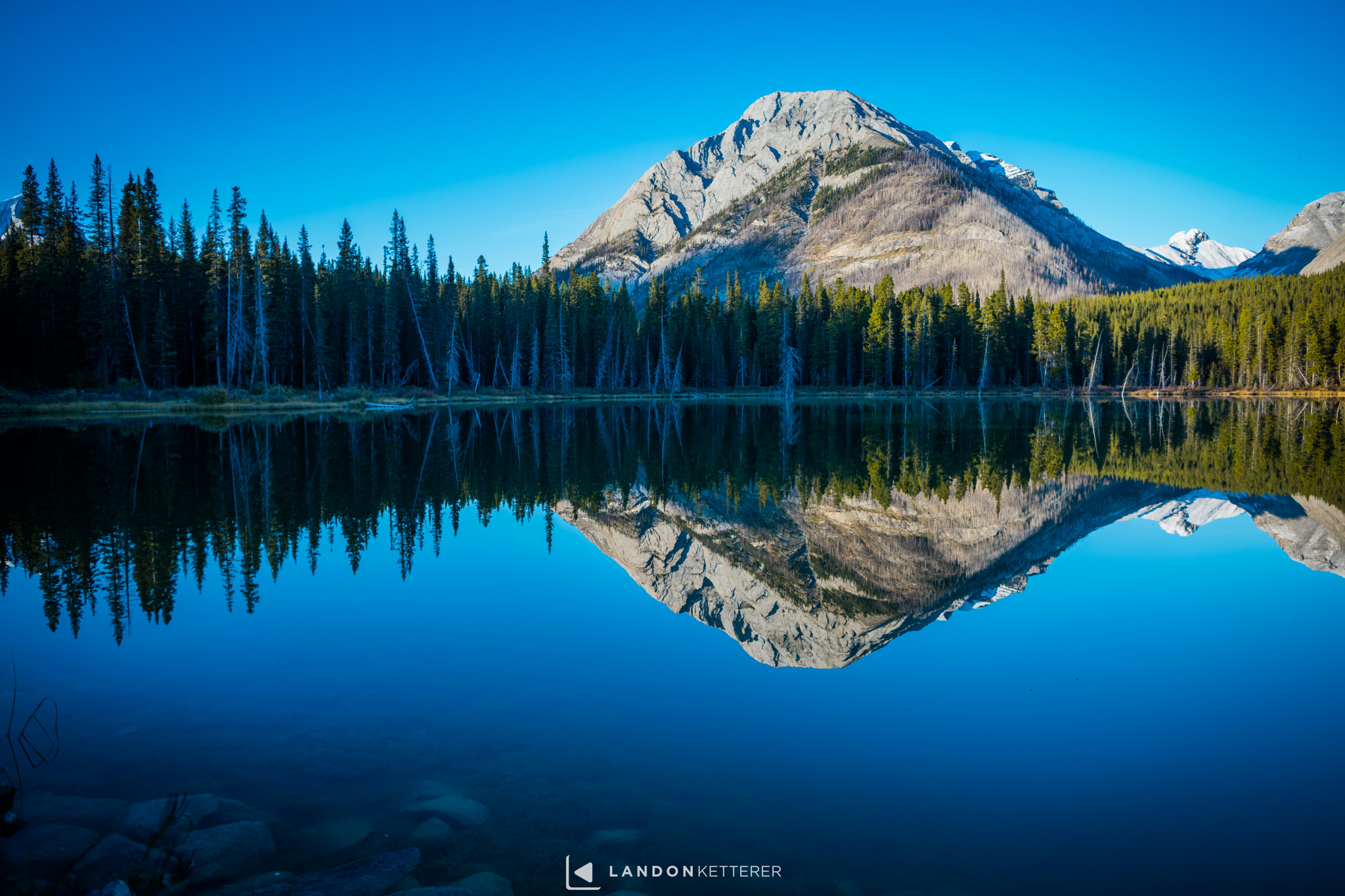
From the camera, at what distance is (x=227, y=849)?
486 cm

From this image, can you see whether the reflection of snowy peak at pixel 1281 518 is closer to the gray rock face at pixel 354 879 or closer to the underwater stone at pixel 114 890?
the gray rock face at pixel 354 879

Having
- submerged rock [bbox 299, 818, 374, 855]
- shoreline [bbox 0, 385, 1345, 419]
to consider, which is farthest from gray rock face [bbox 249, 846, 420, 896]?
shoreline [bbox 0, 385, 1345, 419]

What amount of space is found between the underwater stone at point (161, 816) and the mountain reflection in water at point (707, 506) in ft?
16.2

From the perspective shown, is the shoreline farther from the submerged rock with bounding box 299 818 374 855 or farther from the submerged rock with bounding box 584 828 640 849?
the submerged rock with bounding box 584 828 640 849

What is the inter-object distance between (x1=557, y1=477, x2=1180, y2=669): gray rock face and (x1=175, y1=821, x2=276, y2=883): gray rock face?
5.48 meters

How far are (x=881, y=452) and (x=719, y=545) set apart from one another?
15833 mm

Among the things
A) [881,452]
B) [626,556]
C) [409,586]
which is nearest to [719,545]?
[626,556]

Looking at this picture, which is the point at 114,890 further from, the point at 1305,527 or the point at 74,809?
the point at 1305,527

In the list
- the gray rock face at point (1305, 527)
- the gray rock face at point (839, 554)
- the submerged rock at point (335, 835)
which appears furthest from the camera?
the gray rock face at point (1305, 527)

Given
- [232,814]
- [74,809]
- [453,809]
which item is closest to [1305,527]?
[453,809]

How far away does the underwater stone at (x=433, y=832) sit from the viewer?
201 inches

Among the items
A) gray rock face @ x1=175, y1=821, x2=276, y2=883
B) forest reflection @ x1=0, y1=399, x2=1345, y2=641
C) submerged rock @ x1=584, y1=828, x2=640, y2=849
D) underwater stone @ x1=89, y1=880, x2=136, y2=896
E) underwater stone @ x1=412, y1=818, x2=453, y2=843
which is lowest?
submerged rock @ x1=584, y1=828, x2=640, y2=849

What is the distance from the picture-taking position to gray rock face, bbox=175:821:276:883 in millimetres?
4680

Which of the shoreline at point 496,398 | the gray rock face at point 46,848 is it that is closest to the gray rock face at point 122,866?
the gray rock face at point 46,848
